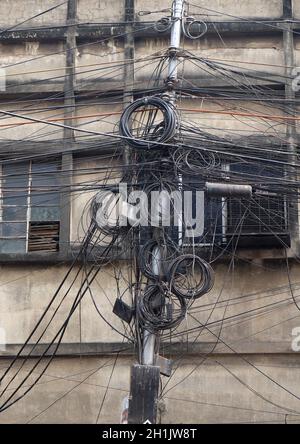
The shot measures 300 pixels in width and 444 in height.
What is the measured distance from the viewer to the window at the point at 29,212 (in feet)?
40.2

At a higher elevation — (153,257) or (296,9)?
(296,9)

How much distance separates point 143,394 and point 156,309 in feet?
3.12

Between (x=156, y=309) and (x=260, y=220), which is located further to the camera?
(x=260, y=220)

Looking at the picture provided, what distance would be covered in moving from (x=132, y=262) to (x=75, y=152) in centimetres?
236

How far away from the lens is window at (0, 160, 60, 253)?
12.3 m

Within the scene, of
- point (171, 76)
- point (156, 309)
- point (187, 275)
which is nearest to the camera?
point (156, 309)

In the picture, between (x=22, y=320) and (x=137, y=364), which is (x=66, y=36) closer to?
(x=22, y=320)

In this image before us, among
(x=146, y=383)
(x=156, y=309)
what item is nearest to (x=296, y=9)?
(x=156, y=309)

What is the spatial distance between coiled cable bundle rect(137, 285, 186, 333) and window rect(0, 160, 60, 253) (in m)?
2.98

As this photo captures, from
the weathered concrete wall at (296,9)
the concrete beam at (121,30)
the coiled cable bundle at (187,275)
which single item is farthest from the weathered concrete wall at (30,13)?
the coiled cable bundle at (187,275)

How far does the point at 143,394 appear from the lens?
9.27 m

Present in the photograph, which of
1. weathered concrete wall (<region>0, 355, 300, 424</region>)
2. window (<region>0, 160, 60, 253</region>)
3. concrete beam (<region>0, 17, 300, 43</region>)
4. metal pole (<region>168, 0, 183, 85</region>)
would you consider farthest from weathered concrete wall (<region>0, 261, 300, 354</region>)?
concrete beam (<region>0, 17, 300, 43</region>)

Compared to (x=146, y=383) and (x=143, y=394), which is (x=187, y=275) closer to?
(x=146, y=383)
